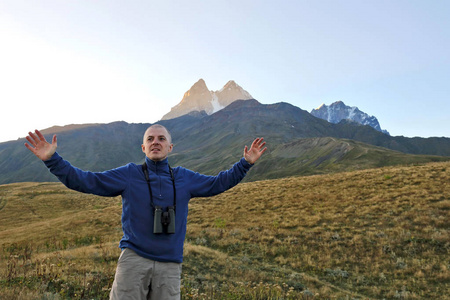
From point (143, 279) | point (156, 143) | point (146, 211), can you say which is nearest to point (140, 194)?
point (146, 211)

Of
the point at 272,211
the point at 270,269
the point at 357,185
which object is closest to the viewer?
the point at 270,269

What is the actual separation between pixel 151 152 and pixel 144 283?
1.80m

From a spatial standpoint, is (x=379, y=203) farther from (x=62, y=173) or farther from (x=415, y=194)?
(x=62, y=173)

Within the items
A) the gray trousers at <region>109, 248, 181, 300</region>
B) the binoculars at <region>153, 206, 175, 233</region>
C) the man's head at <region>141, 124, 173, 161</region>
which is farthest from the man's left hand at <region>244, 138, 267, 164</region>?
the gray trousers at <region>109, 248, 181, 300</region>

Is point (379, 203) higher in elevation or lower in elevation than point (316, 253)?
higher

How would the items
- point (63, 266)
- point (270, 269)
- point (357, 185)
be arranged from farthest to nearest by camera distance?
1. point (357, 185)
2. point (270, 269)
3. point (63, 266)

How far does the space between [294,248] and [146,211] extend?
1151cm

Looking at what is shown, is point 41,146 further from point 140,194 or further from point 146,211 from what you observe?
point 146,211

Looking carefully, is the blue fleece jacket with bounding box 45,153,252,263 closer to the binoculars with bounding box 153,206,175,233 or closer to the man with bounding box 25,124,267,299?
the man with bounding box 25,124,267,299

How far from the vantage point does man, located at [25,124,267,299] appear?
3.48 metres

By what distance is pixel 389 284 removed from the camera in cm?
936

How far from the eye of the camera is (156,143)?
4039mm

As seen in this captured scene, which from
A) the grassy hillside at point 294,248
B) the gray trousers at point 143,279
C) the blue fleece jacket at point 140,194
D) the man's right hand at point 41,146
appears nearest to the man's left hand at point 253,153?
the blue fleece jacket at point 140,194

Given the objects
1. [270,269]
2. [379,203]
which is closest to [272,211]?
[379,203]
